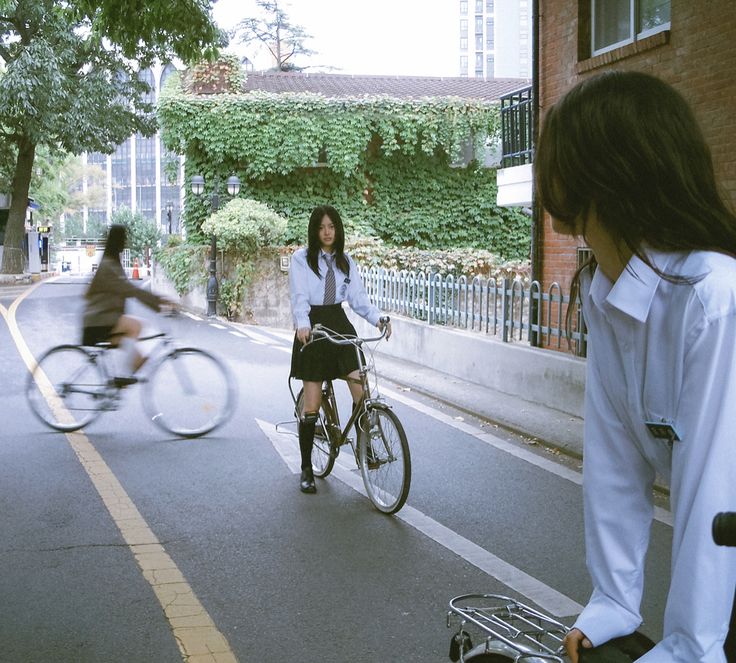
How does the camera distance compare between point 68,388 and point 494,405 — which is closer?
point 68,388

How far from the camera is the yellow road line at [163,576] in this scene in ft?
13.1

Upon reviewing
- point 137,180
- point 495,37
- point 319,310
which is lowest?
point 319,310

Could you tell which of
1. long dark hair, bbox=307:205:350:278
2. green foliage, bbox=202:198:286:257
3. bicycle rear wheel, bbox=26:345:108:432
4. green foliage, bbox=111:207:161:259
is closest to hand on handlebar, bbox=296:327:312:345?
long dark hair, bbox=307:205:350:278

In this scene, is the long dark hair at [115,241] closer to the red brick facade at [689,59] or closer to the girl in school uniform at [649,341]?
the red brick facade at [689,59]

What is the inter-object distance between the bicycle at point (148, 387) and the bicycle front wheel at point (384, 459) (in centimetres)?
263

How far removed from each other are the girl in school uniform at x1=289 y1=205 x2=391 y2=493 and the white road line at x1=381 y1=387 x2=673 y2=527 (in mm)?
1948

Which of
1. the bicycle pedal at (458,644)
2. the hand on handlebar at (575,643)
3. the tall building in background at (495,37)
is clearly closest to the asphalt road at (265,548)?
the bicycle pedal at (458,644)

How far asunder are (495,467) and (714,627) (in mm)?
6297

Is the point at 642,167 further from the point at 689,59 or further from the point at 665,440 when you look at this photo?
the point at 689,59

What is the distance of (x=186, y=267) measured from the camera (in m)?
26.9

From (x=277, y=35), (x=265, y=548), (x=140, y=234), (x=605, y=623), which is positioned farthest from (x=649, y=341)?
(x=140, y=234)

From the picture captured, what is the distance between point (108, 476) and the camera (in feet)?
23.5

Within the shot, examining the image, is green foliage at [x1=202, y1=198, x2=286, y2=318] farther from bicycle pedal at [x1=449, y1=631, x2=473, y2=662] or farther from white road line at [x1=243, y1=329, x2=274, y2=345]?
bicycle pedal at [x1=449, y1=631, x2=473, y2=662]

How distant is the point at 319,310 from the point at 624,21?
24.3 ft
